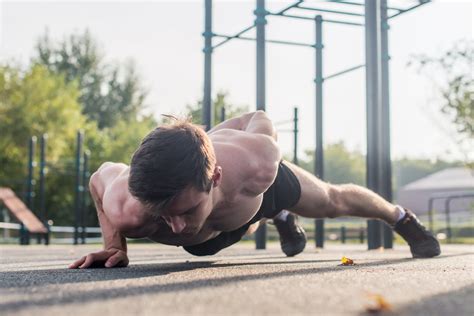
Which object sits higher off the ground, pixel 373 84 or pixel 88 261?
pixel 373 84

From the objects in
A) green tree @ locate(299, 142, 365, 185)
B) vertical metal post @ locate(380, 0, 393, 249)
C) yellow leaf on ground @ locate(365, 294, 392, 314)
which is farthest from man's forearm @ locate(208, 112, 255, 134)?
green tree @ locate(299, 142, 365, 185)

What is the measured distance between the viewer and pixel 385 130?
17.8 feet

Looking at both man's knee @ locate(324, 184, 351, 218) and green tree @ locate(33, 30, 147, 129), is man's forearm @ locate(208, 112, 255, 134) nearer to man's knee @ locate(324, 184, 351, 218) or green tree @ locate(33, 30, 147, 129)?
man's knee @ locate(324, 184, 351, 218)

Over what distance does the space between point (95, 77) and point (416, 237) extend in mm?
24095

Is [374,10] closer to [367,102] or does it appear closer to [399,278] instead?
[367,102]

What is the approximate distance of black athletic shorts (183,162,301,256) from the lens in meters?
2.84

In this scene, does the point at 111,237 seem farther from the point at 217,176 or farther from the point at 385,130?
the point at 385,130

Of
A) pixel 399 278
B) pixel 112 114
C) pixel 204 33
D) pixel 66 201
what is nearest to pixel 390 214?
pixel 399 278

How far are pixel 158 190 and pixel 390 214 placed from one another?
1.64 meters

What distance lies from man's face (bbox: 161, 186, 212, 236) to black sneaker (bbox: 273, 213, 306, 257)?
1.56 metres

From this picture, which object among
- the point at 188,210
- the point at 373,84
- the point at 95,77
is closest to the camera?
the point at 188,210

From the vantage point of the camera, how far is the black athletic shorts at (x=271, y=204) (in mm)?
2842

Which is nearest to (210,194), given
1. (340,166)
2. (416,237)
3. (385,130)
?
(416,237)

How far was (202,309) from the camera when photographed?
4.32 feet
